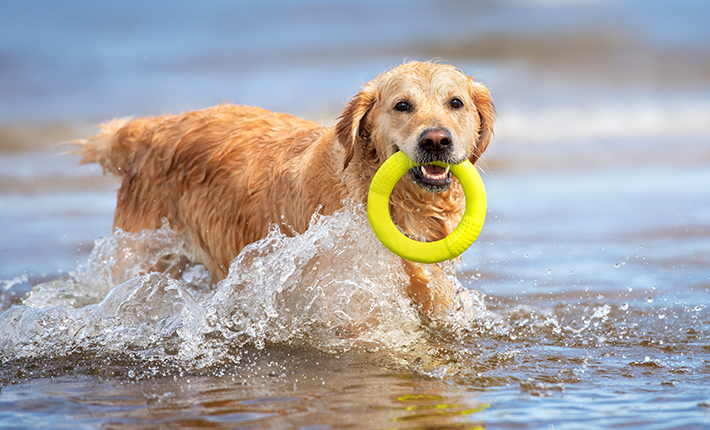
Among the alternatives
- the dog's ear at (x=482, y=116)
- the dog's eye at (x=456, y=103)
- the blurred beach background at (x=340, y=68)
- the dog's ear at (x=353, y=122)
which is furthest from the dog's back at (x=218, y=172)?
the blurred beach background at (x=340, y=68)

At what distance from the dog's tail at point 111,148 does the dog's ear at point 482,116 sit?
8.07ft

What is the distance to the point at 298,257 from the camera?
412 cm

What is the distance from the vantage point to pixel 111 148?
5324 mm

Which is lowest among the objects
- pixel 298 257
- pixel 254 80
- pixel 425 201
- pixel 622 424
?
pixel 622 424

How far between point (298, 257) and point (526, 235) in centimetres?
319

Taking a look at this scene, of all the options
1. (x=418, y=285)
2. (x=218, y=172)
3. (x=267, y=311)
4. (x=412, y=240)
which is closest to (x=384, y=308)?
(x=418, y=285)

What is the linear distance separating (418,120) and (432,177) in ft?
0.97

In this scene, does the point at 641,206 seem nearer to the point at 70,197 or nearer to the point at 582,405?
the point at 582,405

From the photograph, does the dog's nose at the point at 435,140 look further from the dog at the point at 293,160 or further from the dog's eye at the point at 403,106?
the dog's eye at the point at 403,106

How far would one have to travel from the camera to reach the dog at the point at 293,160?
384 centimetres

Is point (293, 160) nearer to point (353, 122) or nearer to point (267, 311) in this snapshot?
point (353, 122)

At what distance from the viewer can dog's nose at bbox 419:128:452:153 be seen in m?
3.59

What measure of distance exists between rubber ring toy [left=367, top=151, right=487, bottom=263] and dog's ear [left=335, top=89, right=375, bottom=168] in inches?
8.8

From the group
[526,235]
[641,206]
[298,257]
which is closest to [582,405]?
[298,257]
